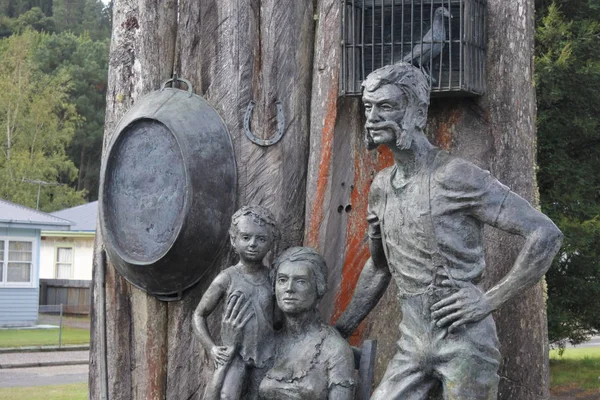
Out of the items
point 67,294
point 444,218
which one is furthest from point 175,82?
point 67,294

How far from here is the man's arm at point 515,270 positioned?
4.50 meters

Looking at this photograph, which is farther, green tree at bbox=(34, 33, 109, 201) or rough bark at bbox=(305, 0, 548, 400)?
green tree at bbox=(34, 33, 109, 201)

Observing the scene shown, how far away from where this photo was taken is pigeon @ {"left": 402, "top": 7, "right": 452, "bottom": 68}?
530cm

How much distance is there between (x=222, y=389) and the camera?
521cm

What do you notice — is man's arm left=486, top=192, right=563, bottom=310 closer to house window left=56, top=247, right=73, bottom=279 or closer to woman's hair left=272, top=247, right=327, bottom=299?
woman's hair left=272, top=247, right=327, bottom=299

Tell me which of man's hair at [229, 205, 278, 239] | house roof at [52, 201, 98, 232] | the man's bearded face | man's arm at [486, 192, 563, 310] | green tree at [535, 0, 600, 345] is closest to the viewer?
man's arm at [486, 192, 563, 310]

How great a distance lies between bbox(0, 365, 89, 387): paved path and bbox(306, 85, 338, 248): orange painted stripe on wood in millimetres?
10127

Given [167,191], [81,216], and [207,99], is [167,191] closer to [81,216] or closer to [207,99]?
[207,99]

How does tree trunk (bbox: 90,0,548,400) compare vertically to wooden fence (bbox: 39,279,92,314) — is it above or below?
above

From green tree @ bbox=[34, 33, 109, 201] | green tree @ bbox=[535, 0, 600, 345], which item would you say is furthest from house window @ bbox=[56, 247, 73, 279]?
green tree @ bbox=[535, 0, 600, 345]

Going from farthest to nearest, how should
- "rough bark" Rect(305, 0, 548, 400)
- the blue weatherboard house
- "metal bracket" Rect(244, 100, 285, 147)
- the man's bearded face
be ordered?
the blue weatherboard house → "metal bracket" Rect(244, 100, 285, 147) → "rough bark" Rect(305, 0, 548, 400) → the man's bearded face

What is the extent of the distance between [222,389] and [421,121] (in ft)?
5.49

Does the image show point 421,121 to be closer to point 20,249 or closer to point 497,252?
point 497,252

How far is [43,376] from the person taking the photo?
1623cm
